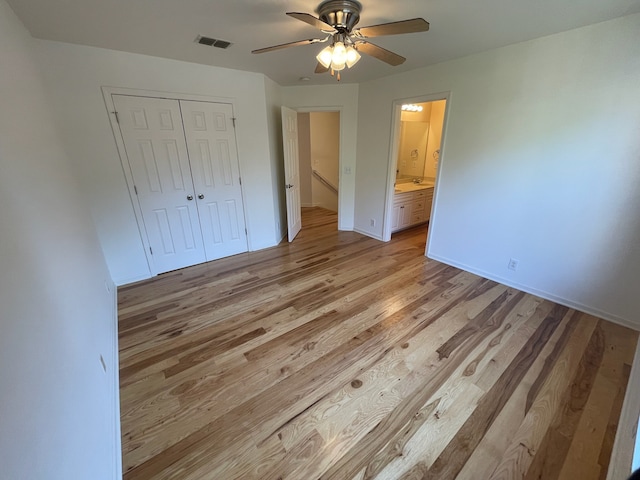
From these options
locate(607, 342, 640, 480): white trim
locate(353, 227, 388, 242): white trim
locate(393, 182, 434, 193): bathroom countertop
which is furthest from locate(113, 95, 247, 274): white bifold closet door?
locate(607, 342, 640, 480): white trim

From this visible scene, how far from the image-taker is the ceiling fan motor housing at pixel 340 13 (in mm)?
1691

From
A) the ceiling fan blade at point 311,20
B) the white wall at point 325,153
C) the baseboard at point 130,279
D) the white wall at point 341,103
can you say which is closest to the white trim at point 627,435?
the ceiling fan blade at point 311,20

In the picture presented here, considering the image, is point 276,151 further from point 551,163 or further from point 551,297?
point 551,297

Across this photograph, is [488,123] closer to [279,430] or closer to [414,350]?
[414,350]

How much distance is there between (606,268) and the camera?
229cm

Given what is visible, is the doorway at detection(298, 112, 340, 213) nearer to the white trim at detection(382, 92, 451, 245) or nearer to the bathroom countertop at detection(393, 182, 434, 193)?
the bathroom countertop at detection(393, 182, 434, 193)

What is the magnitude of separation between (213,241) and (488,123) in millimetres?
3581

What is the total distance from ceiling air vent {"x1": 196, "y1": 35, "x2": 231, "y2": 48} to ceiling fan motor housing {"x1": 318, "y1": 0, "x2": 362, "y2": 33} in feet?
3.51

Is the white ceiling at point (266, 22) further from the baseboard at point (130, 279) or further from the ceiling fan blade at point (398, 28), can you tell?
the baseboard at point (130, 279)

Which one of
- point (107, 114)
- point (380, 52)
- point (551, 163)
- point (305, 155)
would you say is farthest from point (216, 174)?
point (551, 163)

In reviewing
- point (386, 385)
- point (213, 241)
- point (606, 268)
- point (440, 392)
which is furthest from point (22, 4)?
point (606, 268)

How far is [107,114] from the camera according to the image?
2.57 metres

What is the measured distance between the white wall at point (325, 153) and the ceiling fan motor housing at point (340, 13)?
4133 mm

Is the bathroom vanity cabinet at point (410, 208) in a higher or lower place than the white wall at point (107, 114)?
lower
